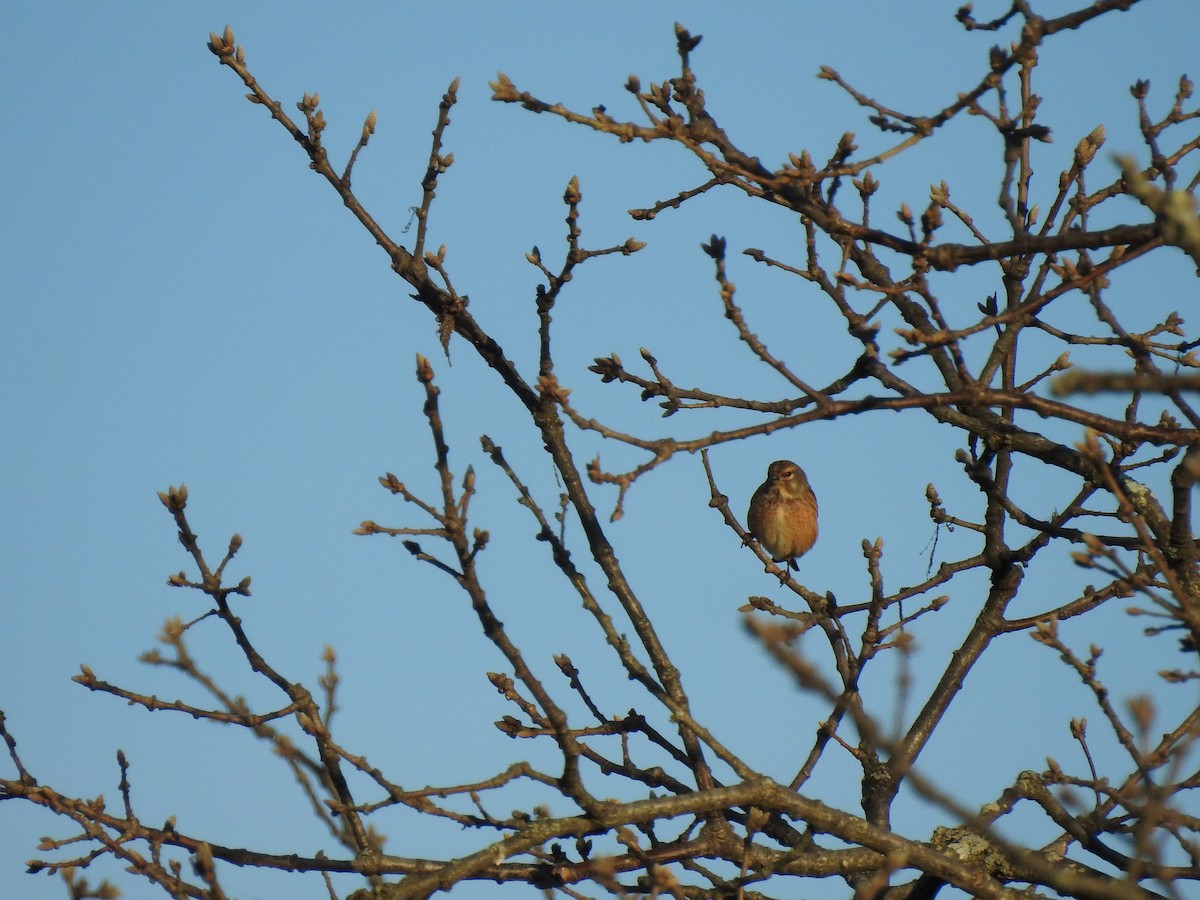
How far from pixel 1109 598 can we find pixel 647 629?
7.19 feet

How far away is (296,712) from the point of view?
14.0 ft

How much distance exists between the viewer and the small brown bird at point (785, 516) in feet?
40.3

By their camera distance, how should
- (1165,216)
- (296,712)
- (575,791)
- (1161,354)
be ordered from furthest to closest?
(1161,354) < (296,712) < (575,791) < (1165,216)

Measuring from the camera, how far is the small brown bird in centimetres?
1227

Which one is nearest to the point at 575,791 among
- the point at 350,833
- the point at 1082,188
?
the point at 350,833

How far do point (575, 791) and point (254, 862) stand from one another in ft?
3.75

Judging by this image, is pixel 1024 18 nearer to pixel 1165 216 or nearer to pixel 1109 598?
pixel 1165 216

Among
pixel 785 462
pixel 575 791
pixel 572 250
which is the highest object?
pixel 785 462

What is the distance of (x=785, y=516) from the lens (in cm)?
1231

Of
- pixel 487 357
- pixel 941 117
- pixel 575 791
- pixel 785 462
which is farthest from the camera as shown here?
pixel 785 462

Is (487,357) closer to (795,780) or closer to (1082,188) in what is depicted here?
(795,780)

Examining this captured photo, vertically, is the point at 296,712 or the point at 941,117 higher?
the point at 941,117

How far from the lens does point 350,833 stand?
13.8ft

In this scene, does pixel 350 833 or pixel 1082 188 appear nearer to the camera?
pixel 350 833
